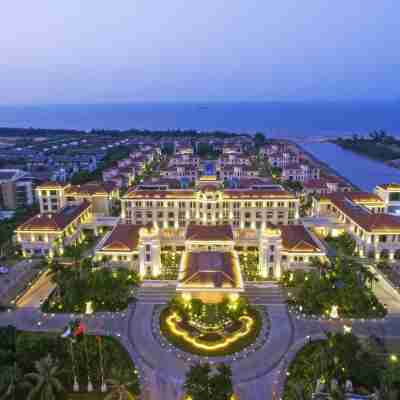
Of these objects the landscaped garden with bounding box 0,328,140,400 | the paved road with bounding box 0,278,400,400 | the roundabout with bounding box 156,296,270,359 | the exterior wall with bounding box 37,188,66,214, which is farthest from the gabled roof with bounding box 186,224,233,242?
the exterior wall with bounding box 37,188,66,214

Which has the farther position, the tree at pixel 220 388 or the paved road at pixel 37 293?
the paved road at pixel 37 293

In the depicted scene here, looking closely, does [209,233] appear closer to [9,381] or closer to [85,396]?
[85,396]

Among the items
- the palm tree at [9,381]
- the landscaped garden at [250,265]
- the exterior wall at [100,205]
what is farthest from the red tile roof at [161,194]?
the palm tree at [9,381]

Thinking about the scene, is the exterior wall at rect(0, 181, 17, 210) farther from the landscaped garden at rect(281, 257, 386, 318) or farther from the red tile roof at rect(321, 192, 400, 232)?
the red tile roof at rect(321, 192, 400, 232)

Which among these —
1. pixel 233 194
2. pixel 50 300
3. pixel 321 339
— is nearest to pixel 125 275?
pixel 50 300

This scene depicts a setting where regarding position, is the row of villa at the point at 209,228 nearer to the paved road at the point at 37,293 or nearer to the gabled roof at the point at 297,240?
the gabled roof at the point at 297,240

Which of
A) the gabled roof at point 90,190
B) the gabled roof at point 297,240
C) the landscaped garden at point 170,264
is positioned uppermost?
the gabled roof at point 90,190

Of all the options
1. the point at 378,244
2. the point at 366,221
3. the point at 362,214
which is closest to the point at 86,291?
the point at 378,244
